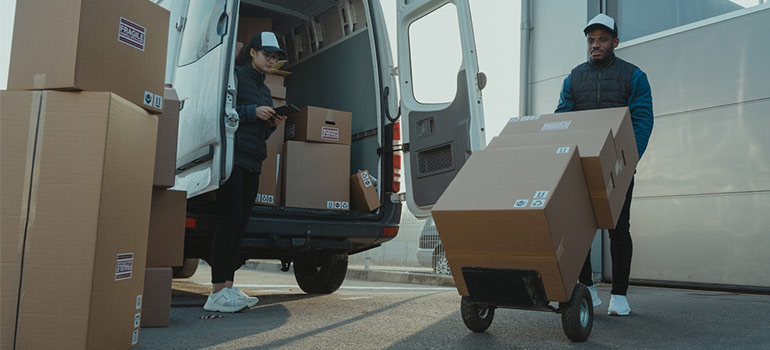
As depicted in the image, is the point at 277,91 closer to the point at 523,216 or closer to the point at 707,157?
the point at 523,216

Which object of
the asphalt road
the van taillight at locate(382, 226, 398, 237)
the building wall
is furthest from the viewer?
the building wall

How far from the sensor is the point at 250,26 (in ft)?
17.6

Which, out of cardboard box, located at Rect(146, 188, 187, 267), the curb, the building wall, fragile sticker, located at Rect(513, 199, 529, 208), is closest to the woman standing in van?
cardboard box, located at Rect(146, 188, 187, 267)

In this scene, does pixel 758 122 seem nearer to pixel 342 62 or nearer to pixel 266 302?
pixel 342 62

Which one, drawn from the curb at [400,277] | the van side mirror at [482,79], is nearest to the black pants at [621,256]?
the van side mirror at [482,79]

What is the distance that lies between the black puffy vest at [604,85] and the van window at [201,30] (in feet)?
6.42

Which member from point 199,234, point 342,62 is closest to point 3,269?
point 199,234

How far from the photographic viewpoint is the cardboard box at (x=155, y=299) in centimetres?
280

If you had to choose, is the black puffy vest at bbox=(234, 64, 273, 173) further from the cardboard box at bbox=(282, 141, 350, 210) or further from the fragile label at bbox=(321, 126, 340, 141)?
the fragile label at bbox=(321, 126, 340, 141)

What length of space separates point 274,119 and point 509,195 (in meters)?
1.57

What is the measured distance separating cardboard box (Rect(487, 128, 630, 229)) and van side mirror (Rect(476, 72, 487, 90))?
39.6 inches

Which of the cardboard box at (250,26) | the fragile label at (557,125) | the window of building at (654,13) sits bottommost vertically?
the fragile label at (557,125)

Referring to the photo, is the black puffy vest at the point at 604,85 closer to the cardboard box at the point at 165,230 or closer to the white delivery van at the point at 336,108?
the white delivery van at the point at 336,108

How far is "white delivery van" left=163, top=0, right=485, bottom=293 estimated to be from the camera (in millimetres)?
3449
